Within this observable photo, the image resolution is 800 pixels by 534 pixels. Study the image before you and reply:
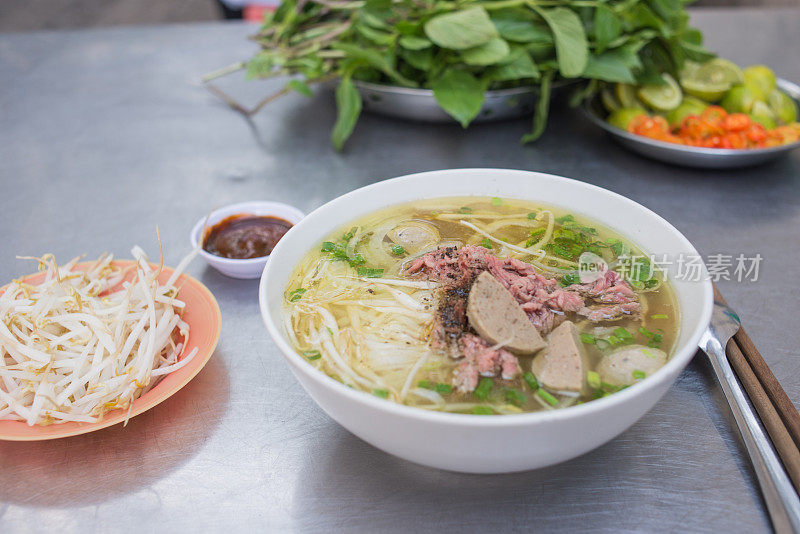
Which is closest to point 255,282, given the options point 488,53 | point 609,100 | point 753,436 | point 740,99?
point 488,53

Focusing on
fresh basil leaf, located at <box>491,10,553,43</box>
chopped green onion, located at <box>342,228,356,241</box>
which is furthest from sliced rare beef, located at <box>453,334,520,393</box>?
fresh basil leaf, located at <box>491,10,553,43</box>

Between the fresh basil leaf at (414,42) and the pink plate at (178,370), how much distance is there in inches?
61.7

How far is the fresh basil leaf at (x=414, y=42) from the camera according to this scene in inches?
109

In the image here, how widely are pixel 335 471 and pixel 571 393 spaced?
63cm

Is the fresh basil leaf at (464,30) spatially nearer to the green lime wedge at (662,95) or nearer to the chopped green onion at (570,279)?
the green lime wedge at (662,95)

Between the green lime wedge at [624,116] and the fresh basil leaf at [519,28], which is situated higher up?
the fresh basil leaf at [519,28]

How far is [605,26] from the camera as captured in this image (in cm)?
277

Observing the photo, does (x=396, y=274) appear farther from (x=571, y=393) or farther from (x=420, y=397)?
(x=571, y=393)

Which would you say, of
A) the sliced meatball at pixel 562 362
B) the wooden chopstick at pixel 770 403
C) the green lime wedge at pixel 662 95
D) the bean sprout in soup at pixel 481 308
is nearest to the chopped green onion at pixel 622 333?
the bean sprout in soup at pixel 481 308

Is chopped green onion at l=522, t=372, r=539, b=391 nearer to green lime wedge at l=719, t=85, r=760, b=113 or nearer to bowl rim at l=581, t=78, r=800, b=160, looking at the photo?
bowl rim at l=581, t=78, r=800, b=160

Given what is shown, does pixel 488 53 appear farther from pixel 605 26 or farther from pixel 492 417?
pixel 492 417

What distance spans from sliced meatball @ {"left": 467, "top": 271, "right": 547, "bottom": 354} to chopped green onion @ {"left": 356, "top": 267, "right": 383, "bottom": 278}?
37 centimetres

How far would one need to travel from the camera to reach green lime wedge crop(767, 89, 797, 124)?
10.0ft

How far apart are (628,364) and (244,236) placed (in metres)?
1.50
